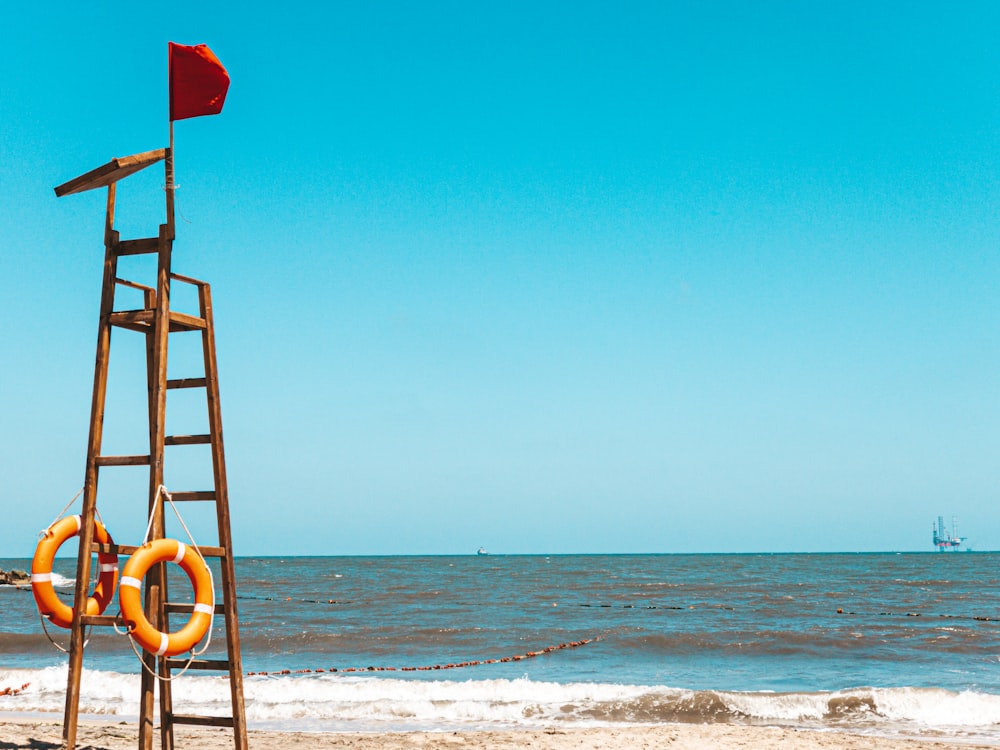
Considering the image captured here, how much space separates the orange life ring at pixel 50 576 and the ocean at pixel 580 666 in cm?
485

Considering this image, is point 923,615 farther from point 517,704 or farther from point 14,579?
point 14,579

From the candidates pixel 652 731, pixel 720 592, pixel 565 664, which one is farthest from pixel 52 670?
pixel 720 592

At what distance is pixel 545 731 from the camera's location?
35.8 ft

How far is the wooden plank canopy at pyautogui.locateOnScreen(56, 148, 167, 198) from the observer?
261 inches

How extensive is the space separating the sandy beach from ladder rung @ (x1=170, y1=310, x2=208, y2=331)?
14.9 ft

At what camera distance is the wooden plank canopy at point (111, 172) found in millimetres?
6621

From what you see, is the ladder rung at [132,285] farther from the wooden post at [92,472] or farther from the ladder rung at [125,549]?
the ladder rung at [125,549]

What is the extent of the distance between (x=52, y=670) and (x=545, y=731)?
902 cm

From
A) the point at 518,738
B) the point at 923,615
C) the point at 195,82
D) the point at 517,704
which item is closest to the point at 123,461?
the point at 195,82

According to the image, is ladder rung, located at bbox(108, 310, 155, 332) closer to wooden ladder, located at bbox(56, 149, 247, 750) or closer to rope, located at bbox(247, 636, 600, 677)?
wooden ladder, located at bbox(56, 149, 247, 750)

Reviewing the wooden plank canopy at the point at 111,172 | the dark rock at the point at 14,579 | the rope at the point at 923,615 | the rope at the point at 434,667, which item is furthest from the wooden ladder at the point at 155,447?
the dark rock at the point at 14,579

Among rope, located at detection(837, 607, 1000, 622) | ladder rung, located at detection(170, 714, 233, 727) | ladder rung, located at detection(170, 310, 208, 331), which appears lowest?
rope, located at detection(837, 607, 1000, 622)

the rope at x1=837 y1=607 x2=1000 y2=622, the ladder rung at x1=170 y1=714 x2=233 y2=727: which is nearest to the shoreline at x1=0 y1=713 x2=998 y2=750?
the ladder rung at x1=170 y1=714 x2=233 y2=727

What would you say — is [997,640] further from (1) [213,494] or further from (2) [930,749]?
(1) [213,494]
